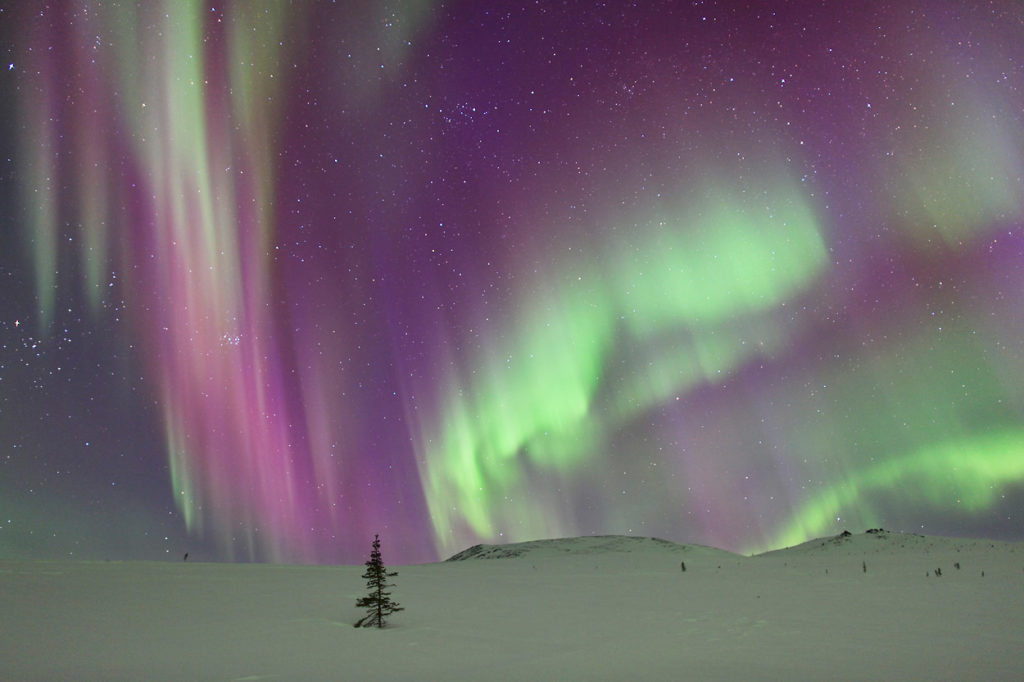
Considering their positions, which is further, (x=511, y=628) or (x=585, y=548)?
(x=585, y=548)

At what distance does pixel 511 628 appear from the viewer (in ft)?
39.4

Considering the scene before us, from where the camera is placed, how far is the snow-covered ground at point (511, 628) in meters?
8.06

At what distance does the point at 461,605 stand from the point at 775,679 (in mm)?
9813

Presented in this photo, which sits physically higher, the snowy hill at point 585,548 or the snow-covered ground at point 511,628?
the snowy hill at point 585,548

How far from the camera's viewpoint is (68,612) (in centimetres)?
1207

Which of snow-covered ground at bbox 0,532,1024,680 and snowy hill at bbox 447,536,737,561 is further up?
snowy hill at bbox 447,536,737,561

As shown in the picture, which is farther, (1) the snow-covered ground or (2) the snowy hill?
(2) the snowy hill

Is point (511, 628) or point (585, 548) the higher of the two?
point (585, 548)

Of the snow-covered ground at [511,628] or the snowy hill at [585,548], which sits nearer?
the snow-covered ground at [511,628]

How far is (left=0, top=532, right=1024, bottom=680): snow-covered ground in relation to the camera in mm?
8062

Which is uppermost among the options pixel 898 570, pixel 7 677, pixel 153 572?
pixel 153 572

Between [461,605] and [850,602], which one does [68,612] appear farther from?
[850,602]

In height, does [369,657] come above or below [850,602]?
above

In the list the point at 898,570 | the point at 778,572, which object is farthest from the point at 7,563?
the point at 898,570
